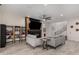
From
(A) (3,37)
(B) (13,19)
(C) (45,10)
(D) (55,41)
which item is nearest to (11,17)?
(B) (13,19)

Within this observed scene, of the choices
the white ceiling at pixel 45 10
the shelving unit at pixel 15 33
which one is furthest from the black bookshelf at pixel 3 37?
the white ceiling at pixel 45 10

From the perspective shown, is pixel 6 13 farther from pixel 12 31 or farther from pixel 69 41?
pixel 69 41

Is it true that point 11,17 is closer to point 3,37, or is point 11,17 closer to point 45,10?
point 3,37

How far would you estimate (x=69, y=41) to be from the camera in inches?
71.0

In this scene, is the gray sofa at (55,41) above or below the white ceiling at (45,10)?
below

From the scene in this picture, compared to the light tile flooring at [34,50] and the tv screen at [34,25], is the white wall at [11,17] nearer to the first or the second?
the tv screen at [34,25]

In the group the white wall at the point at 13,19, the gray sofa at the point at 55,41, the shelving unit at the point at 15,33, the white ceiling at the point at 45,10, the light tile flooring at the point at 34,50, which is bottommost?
the light tile flooring at the point at 34,50

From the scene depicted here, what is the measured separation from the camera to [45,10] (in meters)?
1.73

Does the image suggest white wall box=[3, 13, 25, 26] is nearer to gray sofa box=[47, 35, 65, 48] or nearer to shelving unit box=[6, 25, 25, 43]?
shelving unit box=[6, 25, 25, 43]

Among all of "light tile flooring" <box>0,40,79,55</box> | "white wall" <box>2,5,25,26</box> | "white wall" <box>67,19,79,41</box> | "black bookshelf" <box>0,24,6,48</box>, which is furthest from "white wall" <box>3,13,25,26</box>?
"white wall" <box>67,19,79,41</box>

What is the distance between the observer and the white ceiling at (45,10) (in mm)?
1688

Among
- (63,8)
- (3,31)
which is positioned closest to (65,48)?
(63,8)

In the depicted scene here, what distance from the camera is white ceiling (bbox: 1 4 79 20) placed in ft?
5.54
